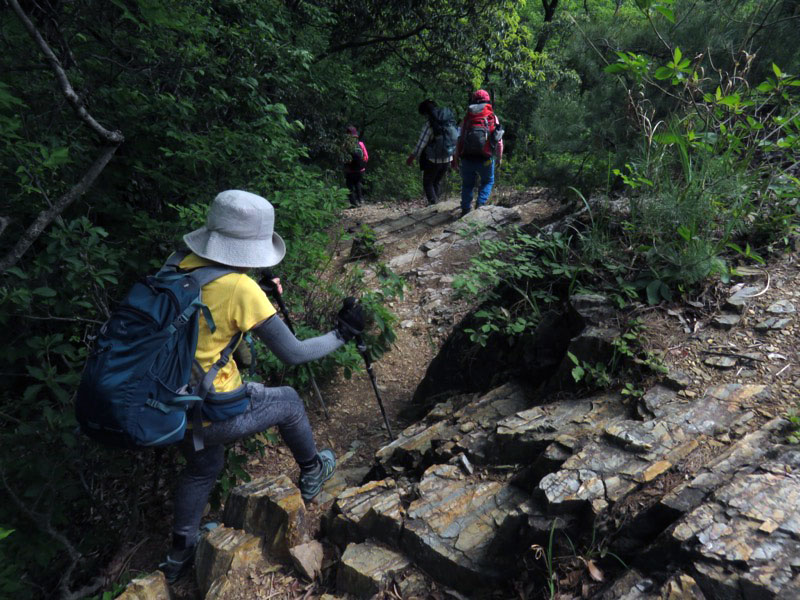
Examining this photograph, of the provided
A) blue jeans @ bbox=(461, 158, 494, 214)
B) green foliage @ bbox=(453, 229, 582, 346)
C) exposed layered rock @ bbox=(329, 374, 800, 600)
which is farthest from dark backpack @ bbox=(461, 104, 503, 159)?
exposed layered rock @ bbox=(329, 374, 800, 600)

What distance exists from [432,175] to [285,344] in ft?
28.8

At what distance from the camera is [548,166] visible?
7789 mm

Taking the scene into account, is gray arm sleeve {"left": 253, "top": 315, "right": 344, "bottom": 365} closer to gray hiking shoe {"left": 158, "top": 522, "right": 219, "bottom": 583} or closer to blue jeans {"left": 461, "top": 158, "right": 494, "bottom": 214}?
gray hiking shoe {"left": 158, "top": 522, "right": 219, "bottom": 583}

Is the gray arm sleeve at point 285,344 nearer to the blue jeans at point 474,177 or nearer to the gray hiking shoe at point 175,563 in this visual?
the gray hiking shoe at point 175,563

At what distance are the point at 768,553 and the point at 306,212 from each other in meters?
4.07

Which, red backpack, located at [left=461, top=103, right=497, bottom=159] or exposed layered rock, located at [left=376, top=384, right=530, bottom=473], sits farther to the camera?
red backpack, located at [left=461, top=103, right=497, bottom=159]

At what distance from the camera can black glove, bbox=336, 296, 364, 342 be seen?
2.84 m

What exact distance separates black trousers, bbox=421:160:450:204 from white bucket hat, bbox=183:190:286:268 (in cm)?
823

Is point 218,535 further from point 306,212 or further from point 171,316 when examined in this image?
point 306,212

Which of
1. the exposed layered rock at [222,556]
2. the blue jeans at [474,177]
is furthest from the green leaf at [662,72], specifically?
the blue jeans at [474,177]

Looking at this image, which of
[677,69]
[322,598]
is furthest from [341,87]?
[322,598]

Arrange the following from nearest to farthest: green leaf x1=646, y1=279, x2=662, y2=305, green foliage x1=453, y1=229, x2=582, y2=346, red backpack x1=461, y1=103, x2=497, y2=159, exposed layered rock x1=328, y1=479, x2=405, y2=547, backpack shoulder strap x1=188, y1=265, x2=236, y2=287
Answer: backpack shoulder strap x1=188, y1=265, x2=236, y2=287 → exposed layered rock x1=328, y1=479, x2=405, y2=547 → green leaf x1=646, y1=279, x2=662, y2=305 → green foliage x1=453, y1=229, x2=582, y2=346 → red backpack x1=461, y1=103, x2=497, y2=159

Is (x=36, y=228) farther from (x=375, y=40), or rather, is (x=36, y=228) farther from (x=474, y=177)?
(x=375, y=40)

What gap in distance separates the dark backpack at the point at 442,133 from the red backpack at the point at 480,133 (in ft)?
4.59
